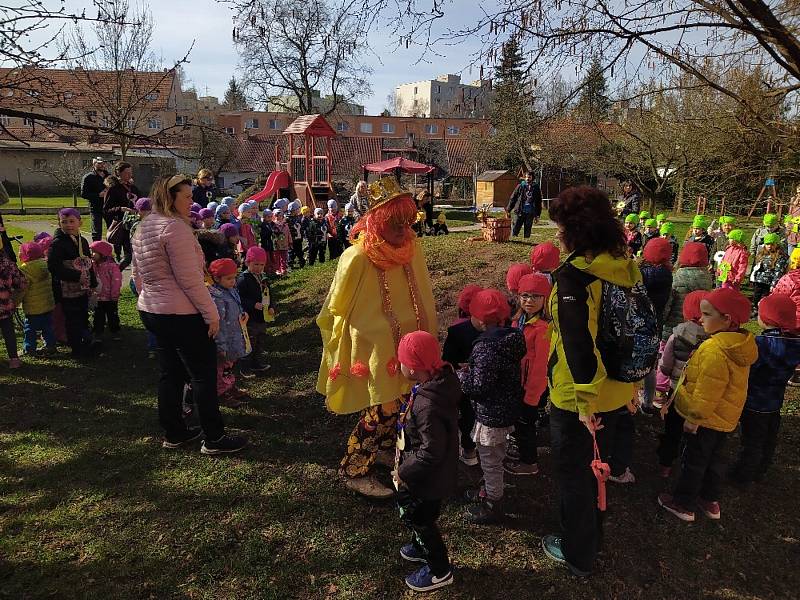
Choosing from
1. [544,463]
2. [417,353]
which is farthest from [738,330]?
[417,353]

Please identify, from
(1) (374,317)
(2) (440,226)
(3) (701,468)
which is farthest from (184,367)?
(2) (440,226)

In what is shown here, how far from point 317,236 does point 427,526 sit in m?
10.5

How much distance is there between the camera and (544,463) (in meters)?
4.36

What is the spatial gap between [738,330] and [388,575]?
2689 millimetres

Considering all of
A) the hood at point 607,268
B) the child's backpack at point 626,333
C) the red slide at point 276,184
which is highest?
the red slide at point 276,184

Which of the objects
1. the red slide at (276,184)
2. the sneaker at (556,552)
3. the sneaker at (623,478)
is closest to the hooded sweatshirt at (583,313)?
the sneaker at (556,552)

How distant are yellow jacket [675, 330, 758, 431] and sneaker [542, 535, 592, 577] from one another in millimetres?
1210

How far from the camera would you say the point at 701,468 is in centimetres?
358

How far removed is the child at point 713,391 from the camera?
345cm

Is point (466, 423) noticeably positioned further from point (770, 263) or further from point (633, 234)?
point (633, 234)

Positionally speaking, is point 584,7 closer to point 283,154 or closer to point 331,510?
point 331,510

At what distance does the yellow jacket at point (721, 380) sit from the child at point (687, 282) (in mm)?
2139

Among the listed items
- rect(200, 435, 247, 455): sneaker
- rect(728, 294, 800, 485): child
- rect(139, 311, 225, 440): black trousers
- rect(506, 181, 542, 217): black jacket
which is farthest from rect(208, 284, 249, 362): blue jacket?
rect(506, 181, 542, 217): black jacket

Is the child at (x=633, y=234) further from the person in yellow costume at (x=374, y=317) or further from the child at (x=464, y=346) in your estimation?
the person in yellow costume at (x=374, y=317)
